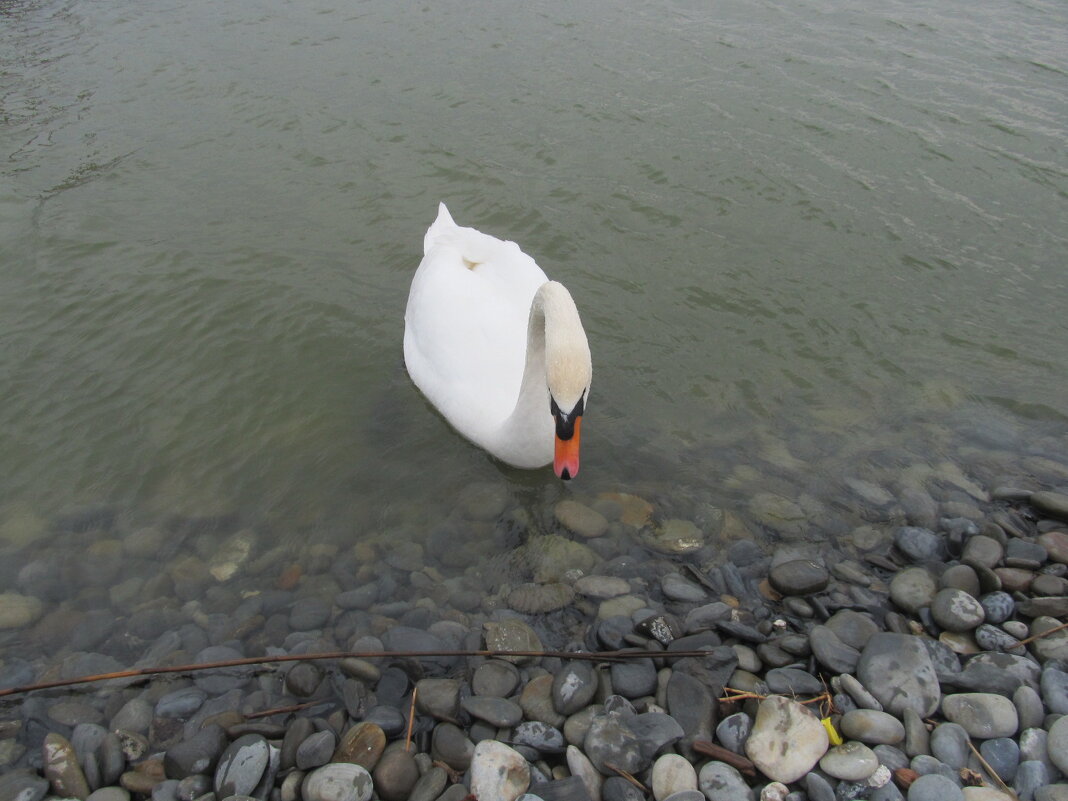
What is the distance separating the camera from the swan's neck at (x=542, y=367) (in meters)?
4.02

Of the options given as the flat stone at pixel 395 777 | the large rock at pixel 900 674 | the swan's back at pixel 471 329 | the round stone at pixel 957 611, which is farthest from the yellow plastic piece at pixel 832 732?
the swan's back at pixel 471 329

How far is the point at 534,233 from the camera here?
8148 mm

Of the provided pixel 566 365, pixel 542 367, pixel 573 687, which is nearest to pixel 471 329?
pixel 542 367

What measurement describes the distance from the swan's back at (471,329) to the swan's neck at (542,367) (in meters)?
0.27

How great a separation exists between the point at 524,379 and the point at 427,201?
14.8ft

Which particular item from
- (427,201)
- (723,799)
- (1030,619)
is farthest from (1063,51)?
(723,799)

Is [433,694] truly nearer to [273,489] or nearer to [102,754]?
[102,754]

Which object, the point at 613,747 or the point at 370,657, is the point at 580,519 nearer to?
the point at 370,657

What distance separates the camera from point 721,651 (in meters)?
3.98

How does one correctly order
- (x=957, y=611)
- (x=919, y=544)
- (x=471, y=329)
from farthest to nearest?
(x=471, y=329) → (x=919, y=544) → (x=957, y=611)

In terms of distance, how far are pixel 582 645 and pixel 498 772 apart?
0.95 meters

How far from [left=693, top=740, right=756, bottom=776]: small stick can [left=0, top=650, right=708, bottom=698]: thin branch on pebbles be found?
20.2 inches

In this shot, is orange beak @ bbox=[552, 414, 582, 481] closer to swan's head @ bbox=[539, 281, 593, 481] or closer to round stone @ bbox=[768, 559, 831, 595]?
swan's head @ bbox=[539, 281, 593, 481]

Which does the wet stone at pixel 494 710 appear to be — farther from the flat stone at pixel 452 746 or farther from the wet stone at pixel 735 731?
the wet stone at pixel 735 731
